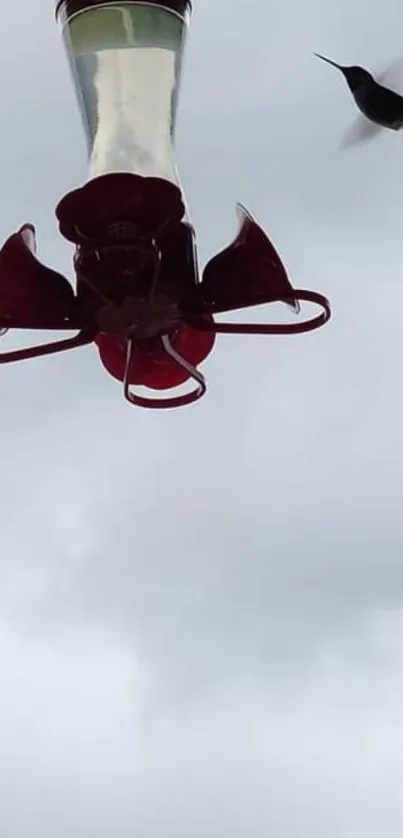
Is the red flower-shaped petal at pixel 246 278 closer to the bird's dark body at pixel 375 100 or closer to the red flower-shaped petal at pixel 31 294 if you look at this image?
the red flower-shaped petal at pixel 31 294

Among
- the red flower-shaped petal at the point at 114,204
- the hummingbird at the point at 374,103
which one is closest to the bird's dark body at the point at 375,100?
the hummingbird at the point at 374,103

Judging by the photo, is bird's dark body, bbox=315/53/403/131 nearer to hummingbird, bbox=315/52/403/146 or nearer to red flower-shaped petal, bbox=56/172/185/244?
hummingbird, bbox=315/52/403/146

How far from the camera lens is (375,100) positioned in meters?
6.69

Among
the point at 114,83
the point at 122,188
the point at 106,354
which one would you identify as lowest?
the point at 106,354

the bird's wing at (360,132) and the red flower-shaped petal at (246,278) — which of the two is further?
the bird's wing at (360,132)

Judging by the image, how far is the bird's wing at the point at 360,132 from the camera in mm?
6485

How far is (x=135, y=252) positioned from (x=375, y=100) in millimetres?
2361

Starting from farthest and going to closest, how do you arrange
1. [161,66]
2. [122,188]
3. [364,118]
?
[364,118] < [161,66] < [122,188]

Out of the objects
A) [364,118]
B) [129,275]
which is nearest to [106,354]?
[129,275]

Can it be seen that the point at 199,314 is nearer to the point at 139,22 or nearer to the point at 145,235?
the point at 145,235

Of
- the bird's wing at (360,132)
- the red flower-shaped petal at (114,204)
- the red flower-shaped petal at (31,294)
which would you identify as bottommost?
the red flower-shaped petal at (31,294)

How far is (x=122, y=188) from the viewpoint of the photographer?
448 centimetres

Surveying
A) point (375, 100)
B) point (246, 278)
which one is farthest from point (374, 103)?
point (246, 278)

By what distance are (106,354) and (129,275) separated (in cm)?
21
